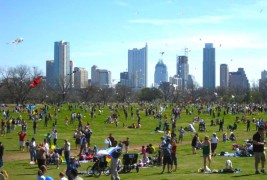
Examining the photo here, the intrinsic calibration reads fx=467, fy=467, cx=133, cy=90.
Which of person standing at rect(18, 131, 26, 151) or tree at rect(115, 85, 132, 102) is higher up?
tree at rect(115, 85, 132, 102)

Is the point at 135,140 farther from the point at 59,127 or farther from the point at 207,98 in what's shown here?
the point at 207,98

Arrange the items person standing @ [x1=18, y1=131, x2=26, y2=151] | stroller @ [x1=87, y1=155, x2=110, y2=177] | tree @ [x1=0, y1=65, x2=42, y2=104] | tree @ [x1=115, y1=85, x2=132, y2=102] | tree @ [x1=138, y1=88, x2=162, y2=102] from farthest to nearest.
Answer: tree @ [x1=115, y1=85, x2=132, y2=102], tree @ [x1=138, y1=88, x2=162, y2=102], tree @ [x1=0, y1=65, x2=42, y2=104], person standing @ [x1=18, y1=131, x2=26, y2=151], stroller @ [x1=87, y1=155, x2=110, y2=177]

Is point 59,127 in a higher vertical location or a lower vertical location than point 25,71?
lower

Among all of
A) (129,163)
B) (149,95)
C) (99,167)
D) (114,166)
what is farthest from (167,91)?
(114,166)

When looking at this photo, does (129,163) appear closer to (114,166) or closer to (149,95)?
(114,166)

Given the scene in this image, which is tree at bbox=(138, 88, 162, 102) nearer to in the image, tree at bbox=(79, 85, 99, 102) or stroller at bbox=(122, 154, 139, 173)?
tree at bbox=(79, 85, 99, 102)

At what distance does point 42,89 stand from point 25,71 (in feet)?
21.8

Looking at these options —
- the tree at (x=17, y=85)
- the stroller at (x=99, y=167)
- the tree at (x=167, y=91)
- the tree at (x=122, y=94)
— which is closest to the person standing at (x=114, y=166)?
the stroller at (x=99, y=167)

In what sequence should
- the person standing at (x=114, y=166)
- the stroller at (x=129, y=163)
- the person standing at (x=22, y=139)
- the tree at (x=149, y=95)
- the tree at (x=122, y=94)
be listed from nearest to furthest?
1. the person standing at (x=114, y=166)
2. the stroller at (x=129, y=163)
3. the person standing at (x=22, y=139)
4. the tree at (x=149, y=95)
5. the tree at (x=122, y=94)

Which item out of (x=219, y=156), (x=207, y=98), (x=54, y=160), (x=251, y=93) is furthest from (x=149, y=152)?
(x=207, y=98)

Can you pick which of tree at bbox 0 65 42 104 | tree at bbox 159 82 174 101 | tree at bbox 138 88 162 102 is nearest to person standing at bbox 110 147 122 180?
tree at bbox 0 65 42 104

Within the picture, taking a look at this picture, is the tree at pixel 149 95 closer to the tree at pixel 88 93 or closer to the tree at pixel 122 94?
the tree at pixel 122 94

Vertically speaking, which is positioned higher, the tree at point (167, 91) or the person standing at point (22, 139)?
the tree at point (167, 91)

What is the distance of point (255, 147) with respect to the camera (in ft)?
60.3
